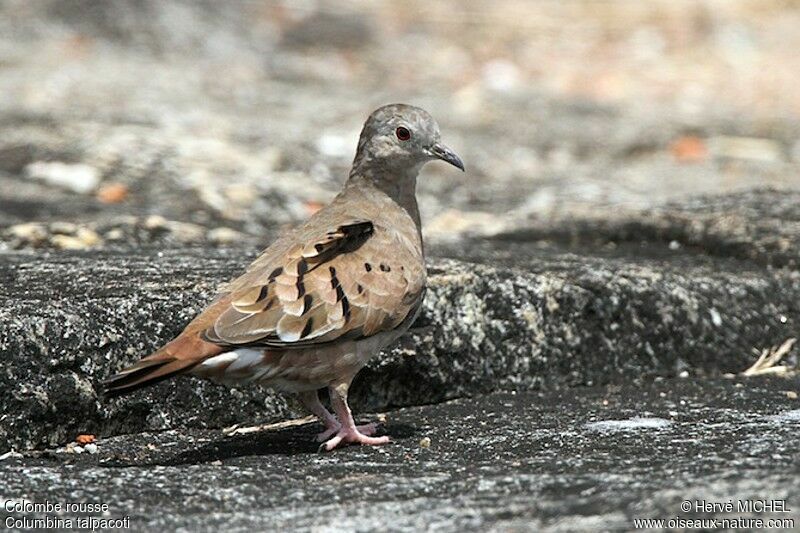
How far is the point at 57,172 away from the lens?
753cm

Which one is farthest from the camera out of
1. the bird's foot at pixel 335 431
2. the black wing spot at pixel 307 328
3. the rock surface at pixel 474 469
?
the bird's foot at pixel 335 431

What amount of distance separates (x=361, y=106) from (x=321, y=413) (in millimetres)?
6019

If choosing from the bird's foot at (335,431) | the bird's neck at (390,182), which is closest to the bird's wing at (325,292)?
the bird's foot at (335,431)

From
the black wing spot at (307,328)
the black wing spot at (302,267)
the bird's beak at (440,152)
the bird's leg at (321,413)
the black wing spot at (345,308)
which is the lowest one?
the bird's leg at (321,413)

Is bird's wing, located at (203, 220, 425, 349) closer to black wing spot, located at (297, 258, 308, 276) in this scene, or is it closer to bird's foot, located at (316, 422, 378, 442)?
black wing spot, located at (297, 258, 308, 276)

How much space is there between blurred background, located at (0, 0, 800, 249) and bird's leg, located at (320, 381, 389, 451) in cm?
216

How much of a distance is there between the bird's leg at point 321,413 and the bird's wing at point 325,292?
1.06 feet

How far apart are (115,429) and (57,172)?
143 inches

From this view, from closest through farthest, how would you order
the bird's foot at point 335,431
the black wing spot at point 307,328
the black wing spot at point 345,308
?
the black wing spot at point 307,328, the black wing spot at point 345,308, the bird's foot at point 335,431

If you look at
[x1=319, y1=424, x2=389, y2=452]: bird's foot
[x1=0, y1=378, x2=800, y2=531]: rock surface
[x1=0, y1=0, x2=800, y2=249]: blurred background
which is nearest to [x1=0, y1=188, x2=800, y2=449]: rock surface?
[x1=0, y1=378, x2=800, y2=531]: rock surface

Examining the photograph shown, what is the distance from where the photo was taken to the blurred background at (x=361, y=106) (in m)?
7.36

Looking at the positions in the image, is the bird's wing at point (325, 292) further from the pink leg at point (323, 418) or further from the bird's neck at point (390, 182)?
the bird's neck at point (390, 182)

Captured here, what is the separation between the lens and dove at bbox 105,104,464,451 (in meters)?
3.86

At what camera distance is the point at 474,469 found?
3664 mm
